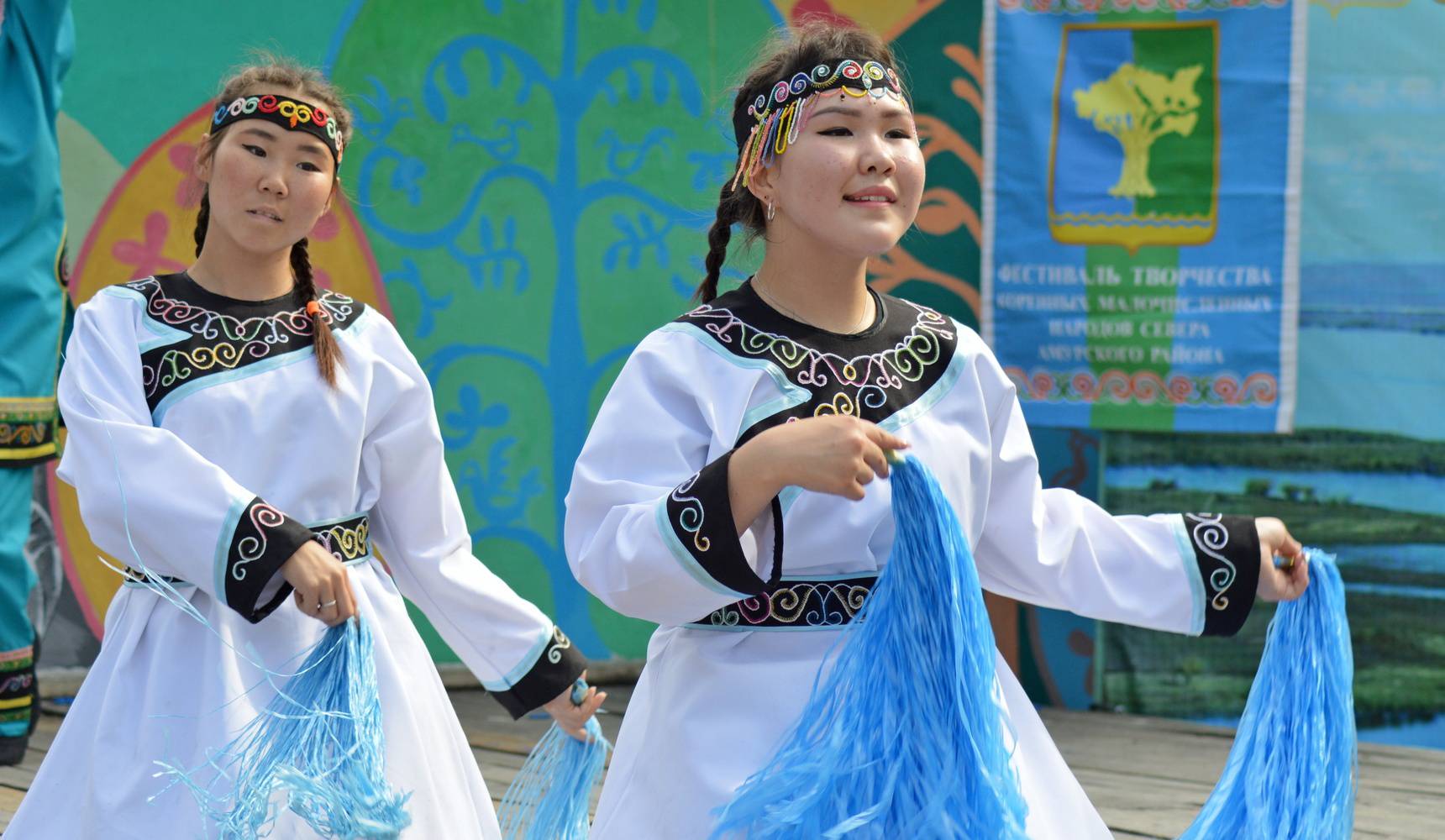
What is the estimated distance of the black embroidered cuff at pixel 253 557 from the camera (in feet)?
7.93

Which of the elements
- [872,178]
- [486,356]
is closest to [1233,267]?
[486,356]

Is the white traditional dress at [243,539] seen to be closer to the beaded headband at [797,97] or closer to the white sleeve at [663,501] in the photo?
the white sleeve at [663,501]

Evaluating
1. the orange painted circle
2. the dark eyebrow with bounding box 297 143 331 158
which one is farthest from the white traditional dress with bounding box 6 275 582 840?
the orange painted circle

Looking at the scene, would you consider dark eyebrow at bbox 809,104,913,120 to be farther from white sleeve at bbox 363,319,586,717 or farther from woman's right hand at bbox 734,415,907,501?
white sleeve at bbox 363,319,586,717

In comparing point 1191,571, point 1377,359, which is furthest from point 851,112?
point 1377,359

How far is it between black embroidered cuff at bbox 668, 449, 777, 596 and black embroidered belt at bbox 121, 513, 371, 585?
37.1 inches

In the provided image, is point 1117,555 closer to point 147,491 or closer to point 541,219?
point 147,491

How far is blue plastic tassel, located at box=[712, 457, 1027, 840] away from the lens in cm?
179

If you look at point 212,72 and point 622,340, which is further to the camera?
point 622,340

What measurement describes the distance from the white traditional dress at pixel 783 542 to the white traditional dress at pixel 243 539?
1.97 feet

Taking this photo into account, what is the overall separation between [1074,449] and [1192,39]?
→ 1.23m

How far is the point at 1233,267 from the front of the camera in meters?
4.66

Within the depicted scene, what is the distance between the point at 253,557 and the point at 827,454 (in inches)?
39.1

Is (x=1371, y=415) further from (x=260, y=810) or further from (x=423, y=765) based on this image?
(x=260, y=810)
